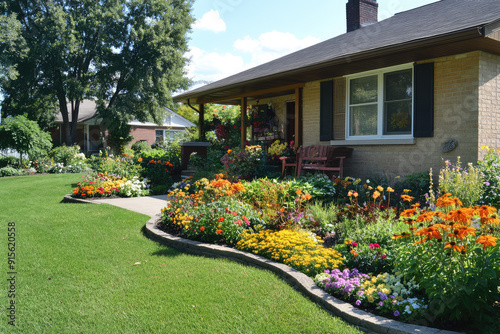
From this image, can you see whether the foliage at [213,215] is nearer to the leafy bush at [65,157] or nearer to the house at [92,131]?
the leafy bush at [65,157]


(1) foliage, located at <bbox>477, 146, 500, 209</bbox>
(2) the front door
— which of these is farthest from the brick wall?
(2) the front door

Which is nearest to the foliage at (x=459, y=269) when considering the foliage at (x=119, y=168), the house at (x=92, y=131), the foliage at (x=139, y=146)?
the foliage at (x=119, y=168)

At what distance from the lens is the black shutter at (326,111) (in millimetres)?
8938

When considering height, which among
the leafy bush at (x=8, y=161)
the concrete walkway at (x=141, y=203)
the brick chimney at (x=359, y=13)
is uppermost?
the brick chimney at (x=359, y=13)

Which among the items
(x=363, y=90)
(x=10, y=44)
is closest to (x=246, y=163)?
(x=363, y=90)

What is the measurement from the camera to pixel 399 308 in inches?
110

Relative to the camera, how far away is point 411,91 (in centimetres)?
744

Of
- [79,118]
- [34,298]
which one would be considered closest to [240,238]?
[34,298]

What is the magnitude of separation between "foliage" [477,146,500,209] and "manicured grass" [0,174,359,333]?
377 cm

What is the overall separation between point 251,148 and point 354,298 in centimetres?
663

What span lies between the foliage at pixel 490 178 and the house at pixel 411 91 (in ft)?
0.98

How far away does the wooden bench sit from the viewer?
26.2ft

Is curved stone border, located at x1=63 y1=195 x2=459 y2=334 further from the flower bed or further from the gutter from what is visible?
the gutter

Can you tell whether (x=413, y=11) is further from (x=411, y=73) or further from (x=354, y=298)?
(x=354, y=298)
